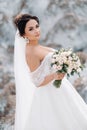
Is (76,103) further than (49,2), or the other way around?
(49,2)

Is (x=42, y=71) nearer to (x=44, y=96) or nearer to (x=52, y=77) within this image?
(x=52, y=77)

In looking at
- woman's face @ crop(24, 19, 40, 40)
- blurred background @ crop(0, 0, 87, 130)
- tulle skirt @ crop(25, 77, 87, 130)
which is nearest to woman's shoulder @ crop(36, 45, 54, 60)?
woman's face @ crop(24, 19, 40, 40)

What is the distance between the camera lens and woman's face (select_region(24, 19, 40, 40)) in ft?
11.3

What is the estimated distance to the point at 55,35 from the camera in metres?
5.78

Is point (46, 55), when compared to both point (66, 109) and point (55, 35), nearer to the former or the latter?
point (66, 109)

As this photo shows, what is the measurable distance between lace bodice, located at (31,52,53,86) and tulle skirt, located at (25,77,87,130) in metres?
0.10

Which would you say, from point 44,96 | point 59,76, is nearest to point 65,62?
point 59,76

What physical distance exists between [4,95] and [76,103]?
5.81 ft

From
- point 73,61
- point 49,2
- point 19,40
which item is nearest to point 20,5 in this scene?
point 49,2

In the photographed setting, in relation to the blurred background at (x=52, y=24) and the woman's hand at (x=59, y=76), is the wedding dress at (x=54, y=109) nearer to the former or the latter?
the woman's hand at (x=59, y=76)

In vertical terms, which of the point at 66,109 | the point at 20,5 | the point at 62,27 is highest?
the point at 20,5

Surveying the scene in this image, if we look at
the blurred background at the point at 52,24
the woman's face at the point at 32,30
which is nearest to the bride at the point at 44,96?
the woman's face at the point at 32,30

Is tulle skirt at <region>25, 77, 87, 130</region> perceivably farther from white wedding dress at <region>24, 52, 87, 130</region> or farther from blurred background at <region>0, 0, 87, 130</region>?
blurred background at <region>0, 0, 87, 130</region>

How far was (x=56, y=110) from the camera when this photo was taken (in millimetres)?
3426
